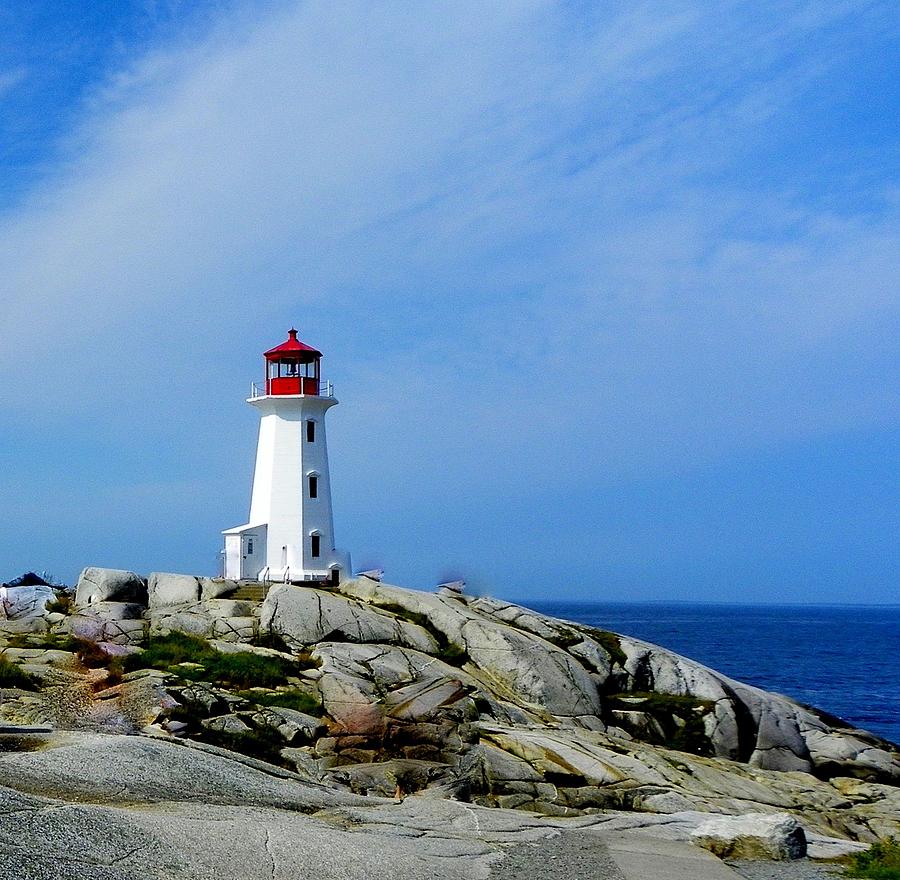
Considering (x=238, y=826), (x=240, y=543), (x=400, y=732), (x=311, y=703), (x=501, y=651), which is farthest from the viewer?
(x=240, y=543)

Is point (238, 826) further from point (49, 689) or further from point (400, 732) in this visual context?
point (49, 689)

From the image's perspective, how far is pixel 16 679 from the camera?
27609 mm

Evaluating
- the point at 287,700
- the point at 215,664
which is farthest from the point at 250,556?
the point at 287,700

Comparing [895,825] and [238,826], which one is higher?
[238,826]

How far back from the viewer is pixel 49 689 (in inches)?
1089

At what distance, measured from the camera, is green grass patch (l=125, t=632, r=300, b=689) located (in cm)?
2989

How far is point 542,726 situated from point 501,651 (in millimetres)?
5529

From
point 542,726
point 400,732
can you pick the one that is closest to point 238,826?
point 400,732

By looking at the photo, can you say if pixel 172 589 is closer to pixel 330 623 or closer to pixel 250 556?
pixel 250 556

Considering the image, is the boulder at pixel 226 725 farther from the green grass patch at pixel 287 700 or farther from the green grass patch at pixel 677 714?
the green grass patch at pixel 677 714

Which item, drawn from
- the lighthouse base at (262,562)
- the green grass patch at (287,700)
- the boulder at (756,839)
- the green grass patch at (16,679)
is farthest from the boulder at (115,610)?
the boulder at (756,839)

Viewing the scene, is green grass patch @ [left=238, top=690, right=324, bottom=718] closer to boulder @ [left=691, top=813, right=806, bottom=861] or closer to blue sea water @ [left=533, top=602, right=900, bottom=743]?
boulder @ [left=691, top=813, right=806, bottom=861]

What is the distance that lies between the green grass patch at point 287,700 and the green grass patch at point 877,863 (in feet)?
49.2

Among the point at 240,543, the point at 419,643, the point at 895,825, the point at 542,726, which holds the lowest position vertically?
the point at 895,825
